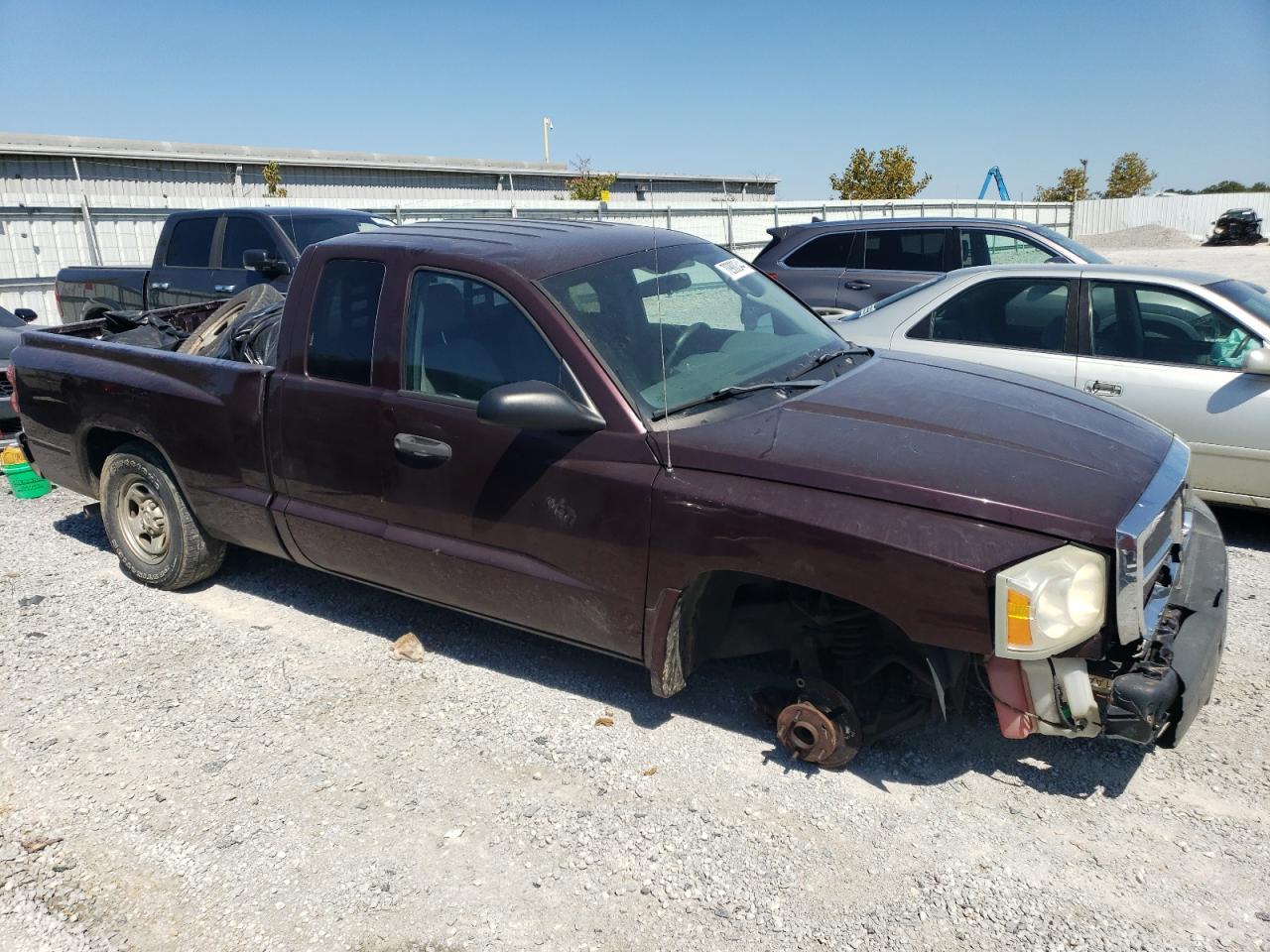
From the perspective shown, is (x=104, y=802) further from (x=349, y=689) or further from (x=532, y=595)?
(x=532, y=595)

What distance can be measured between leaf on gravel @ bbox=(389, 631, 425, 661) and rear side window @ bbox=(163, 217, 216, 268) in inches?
263

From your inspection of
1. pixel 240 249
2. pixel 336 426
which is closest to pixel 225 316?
pixel 336 426

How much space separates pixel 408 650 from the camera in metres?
4.30

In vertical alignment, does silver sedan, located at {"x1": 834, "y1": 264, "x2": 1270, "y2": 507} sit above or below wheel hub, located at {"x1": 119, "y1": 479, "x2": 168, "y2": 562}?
above

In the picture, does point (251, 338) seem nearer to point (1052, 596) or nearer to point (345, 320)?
point (345, 320)

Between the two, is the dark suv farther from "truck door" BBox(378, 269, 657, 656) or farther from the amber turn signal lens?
the amber turn signal lens

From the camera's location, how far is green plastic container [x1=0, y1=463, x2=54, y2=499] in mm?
6855

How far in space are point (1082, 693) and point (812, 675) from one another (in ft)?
2.86

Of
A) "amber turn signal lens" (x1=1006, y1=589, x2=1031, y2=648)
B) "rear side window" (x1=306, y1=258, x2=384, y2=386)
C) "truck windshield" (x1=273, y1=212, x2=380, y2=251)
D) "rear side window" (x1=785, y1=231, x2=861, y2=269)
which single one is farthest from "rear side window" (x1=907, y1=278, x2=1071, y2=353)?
"truck windshield" (x1=273, y1=212, x2=380, y2=251)

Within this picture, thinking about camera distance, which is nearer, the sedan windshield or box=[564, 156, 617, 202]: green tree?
the sedan windshield

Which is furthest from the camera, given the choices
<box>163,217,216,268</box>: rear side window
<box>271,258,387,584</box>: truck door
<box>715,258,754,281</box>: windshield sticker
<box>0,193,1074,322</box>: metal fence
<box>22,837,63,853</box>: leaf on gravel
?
<box>0,193,1074,322</box>: metal fence

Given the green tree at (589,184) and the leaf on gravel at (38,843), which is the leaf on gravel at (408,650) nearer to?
the leaf on gravel at (38,843)

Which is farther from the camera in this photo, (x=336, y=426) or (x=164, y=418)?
(x=164, y=418)

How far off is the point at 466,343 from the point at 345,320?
649mm
